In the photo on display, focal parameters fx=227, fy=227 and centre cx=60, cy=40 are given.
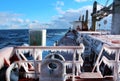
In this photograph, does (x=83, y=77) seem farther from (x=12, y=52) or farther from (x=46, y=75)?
(x=12, y=52)

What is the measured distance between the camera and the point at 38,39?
784cm

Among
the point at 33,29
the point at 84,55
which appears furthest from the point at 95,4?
the point at 33,29

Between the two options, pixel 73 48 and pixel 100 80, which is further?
pixel 100 80

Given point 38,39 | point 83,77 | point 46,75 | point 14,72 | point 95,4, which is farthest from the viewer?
point 95,4

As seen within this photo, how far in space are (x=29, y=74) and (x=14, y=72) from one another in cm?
50

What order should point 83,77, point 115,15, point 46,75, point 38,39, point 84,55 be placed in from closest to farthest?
point 46,75
point 83,77
point 38,39
point 84,55
point 115,15

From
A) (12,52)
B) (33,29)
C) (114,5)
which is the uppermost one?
(114,5)

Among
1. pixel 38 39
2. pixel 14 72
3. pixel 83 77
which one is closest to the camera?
pixel 14 72

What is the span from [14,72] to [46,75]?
113 centimetres

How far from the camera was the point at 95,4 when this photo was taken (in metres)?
39.6

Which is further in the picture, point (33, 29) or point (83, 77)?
point (33, 29)

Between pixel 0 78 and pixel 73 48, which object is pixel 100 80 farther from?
pixel 0 78

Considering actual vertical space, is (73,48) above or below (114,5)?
below

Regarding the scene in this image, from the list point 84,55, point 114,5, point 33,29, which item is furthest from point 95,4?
point 33,29
